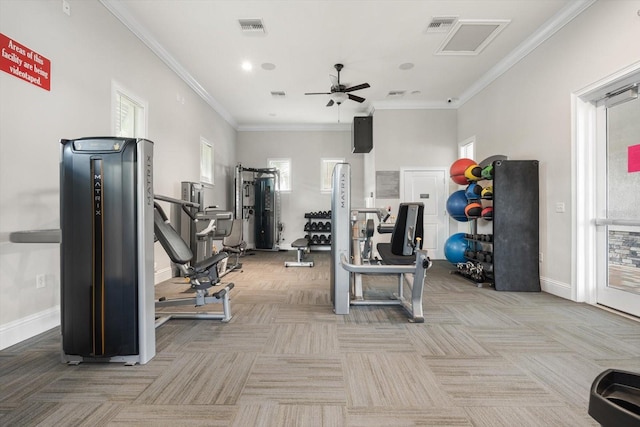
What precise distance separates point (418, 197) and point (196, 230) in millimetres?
4414

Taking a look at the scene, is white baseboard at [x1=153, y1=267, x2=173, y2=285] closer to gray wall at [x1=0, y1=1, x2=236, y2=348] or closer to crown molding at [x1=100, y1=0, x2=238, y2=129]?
gray wall at [x1=0, y1=1, x2=236, y2=348]

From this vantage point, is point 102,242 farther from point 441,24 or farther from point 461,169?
point 461,169

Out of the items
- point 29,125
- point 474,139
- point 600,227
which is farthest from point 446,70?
point 29,125

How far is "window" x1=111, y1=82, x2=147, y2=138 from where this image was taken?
11.1 ft

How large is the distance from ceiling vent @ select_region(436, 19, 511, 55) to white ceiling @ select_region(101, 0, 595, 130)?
9cm

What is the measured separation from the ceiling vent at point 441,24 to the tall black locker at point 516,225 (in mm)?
1836

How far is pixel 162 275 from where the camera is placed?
437 cm

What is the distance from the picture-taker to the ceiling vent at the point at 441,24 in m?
3.62

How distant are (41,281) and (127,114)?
221 cm

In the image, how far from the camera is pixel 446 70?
5.00 meters

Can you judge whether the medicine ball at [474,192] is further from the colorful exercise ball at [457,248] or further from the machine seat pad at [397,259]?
the machine seat pad at [397,259]

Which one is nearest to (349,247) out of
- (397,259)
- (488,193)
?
(397,259)

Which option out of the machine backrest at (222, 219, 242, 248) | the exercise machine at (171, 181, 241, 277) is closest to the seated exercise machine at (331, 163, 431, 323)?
the exercise machine at (171, 181, 241, 277)

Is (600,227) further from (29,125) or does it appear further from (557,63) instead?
(29,125)
